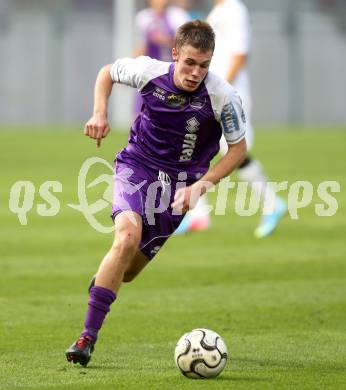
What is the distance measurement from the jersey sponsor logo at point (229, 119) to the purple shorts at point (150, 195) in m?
0.56

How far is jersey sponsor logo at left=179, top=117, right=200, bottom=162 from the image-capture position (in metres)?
7.70

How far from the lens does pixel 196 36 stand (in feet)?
24.0

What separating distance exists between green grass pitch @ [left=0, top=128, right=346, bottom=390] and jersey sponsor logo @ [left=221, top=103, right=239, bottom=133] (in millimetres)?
1379

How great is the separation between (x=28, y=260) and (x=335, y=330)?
417 cm

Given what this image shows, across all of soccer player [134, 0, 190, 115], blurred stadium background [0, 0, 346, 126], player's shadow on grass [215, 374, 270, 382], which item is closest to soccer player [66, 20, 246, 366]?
player's shadow on grass [215, 374, 270, 382]

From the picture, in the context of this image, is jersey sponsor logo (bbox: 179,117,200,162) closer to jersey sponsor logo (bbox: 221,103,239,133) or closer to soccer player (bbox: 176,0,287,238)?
jersey sponsor logo (bbox: 221,103,239,133)

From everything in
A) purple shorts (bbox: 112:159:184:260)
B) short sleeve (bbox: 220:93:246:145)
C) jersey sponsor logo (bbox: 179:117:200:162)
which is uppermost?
short sleeve (bbox: 220:93:246:145)

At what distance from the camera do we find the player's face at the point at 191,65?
7.29 metres

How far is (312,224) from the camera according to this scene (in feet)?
48.2

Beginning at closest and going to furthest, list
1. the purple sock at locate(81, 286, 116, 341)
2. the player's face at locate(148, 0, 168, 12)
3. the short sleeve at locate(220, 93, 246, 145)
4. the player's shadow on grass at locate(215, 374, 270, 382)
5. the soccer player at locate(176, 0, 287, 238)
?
the player's shadow on grass at locate(215, 374, 270, 382) → the purple sock at locate(81, 286, 116, 341) → the short sleeve at locate(220, 93, 246, 145) → the soccer player at locate(176, 0, 287, 238) → the player's face at locate(148, 0, 168, 12)

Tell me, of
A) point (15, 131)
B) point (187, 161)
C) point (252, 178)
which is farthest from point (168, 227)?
point (15, 131)

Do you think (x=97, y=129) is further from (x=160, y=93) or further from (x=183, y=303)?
(x=183, y=303)

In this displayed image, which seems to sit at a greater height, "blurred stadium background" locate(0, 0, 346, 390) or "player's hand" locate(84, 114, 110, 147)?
"player's hand" locate(84, 114, 110, 147)

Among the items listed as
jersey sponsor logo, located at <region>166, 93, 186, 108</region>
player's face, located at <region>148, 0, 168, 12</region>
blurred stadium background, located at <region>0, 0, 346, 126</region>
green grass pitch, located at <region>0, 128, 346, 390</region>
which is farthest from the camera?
blurred stadium background, located at <region>0, 0, 346, 126</region>
